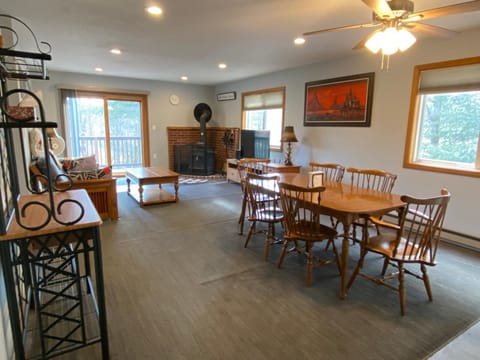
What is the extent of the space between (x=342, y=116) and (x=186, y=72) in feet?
11.2

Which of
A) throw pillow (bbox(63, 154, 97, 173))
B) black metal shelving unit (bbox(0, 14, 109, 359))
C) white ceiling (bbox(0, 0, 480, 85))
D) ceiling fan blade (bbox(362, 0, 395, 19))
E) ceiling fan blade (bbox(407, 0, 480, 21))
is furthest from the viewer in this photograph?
throw pillow (bbox(63, 154, 97, 173))

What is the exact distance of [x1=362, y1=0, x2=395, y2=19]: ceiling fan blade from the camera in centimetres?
180

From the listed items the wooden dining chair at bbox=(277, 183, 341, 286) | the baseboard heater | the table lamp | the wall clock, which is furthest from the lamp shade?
the wall clock

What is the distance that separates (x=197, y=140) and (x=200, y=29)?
4985 millimetres

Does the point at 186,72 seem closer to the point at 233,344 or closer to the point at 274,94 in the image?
the point at 274,94

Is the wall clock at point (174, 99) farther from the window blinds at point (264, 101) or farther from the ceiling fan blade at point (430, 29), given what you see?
the ceiling fan blade at point (430, 29)

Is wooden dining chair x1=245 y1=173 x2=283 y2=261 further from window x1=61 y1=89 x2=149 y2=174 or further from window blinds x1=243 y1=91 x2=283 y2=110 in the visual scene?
window x1=61 y1=89 x2=149 y2=174

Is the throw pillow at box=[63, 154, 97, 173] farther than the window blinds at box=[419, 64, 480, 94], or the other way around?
the throw pillow at box=[63, 154, 97, 173]

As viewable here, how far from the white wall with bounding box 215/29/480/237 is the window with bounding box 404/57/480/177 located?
93 millimetres

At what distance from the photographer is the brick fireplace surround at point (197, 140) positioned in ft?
25.8

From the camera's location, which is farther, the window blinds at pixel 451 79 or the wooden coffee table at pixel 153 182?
the wooden coffee table at pixel 153 182

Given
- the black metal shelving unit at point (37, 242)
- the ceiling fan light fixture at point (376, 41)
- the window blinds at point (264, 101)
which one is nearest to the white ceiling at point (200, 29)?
the ceiling fan light fixture at point (376, 41)

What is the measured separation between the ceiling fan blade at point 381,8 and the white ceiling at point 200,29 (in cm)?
66

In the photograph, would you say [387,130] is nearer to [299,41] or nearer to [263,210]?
[299,41]
